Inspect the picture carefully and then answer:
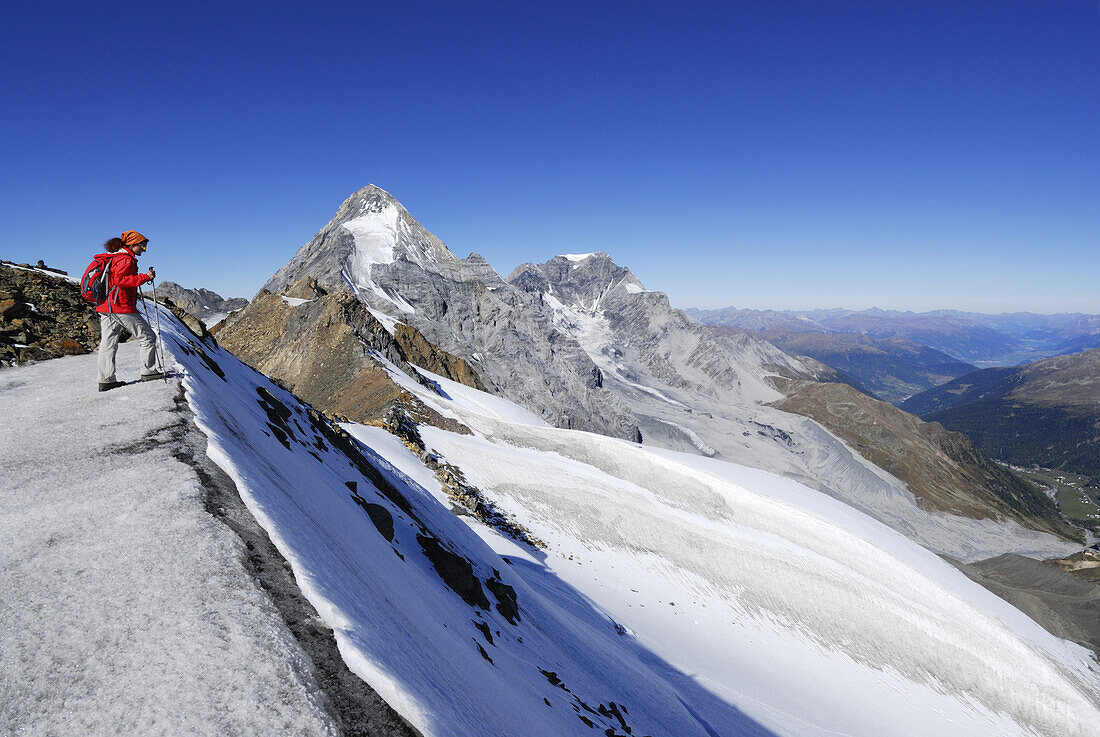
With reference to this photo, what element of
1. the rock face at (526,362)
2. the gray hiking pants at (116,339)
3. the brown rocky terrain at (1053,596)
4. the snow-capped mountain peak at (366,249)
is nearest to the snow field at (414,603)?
the gray hiking pants at (116,339)

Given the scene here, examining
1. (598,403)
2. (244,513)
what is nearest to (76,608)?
(244,513)

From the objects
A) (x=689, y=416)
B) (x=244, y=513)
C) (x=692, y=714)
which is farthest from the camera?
(x=689, y=416)

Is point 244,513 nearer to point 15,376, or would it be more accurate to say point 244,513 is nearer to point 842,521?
point 15,376

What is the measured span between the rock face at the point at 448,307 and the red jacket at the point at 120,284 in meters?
68.7

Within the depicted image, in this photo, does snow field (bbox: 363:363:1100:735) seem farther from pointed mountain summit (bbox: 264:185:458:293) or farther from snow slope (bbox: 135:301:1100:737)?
pointed mountain summit (bbox: 264:185:458:293)

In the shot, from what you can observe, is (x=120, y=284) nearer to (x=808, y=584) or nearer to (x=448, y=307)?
(x=808, y=584)

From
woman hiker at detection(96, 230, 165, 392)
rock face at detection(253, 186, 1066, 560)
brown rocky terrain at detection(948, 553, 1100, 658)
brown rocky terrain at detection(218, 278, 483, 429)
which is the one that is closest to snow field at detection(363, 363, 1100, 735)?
brown rocky terrain at detection(218, 278, 483, 429)

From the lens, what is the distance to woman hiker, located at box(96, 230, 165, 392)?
27.5ft

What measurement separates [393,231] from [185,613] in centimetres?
11107

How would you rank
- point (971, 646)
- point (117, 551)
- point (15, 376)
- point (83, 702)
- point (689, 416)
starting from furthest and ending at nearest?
point (689, 416) → point (971, 646) → point (15, 376) → point (117, 551) → point (83, 702)

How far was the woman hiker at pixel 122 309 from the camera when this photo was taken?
8367 millimetres

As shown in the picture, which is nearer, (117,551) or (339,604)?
(117,551)

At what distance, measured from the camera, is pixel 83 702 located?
3.42 m

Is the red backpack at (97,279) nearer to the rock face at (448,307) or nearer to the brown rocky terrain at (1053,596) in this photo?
the brown rocky terrain at (1053,596)
